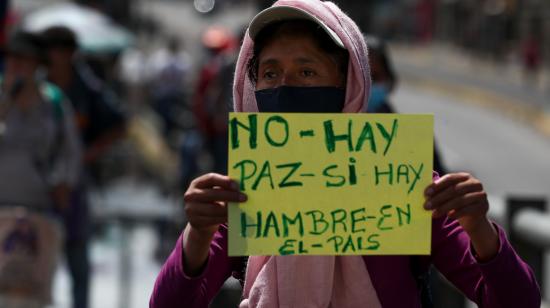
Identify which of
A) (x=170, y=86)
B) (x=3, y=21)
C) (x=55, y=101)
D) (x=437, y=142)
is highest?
(x=3, y=21)

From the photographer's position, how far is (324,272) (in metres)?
3.16

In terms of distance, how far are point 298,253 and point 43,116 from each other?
4.32 metres

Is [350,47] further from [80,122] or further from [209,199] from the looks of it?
[80,122]

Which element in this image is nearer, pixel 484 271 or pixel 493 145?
pixel 484 271

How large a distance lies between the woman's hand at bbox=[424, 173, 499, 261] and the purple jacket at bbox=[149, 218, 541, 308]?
0.07 meters

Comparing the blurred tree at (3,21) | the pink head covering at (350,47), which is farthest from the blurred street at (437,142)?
the pink head covering at (350,47)

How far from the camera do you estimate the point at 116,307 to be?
10.6 m

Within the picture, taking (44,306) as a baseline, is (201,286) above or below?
above

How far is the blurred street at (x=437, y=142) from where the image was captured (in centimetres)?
1217

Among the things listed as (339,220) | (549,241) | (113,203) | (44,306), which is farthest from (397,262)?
(113,203)

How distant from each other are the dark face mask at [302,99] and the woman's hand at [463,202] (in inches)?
12.7

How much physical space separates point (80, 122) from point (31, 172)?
1508 millimetres

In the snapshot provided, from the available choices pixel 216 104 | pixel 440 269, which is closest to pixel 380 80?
pixel 440 269

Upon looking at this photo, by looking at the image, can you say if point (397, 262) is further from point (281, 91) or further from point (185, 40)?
point (185, 40)
